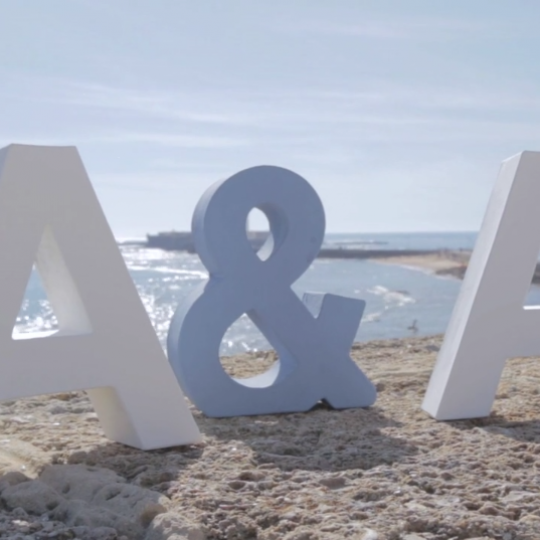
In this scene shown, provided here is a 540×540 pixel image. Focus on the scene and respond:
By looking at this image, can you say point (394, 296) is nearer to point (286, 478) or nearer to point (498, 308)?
point (498, 308)

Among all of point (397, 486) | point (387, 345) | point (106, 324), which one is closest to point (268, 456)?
point (397, 486)

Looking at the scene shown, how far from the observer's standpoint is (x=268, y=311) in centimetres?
651

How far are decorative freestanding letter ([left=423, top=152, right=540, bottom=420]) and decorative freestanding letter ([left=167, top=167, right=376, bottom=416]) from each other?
0.84 metres

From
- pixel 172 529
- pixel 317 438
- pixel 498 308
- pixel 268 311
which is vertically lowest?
pixel 317 438

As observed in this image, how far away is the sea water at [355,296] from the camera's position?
24.7 m

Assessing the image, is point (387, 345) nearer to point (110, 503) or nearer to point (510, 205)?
point (510, 205)

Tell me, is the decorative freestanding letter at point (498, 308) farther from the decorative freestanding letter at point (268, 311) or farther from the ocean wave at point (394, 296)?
the ocean wave at point (394, 296)

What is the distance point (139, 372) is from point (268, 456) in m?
0.94

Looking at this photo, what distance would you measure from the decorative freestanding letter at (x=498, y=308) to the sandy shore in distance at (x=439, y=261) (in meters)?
53.7

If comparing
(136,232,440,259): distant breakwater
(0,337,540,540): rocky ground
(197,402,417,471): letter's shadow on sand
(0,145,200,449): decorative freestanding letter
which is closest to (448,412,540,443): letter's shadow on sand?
(0,337,540,540): rocky ground

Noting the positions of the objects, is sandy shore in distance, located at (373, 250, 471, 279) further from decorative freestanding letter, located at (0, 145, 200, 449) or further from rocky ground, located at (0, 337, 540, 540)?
decorative freestanding letter, located at (0, 145, 200, 449)

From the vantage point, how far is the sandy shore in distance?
63.4 metres

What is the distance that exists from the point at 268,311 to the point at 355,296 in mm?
35368

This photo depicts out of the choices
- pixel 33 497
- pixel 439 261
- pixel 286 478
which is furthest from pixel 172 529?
pixel 439 261
